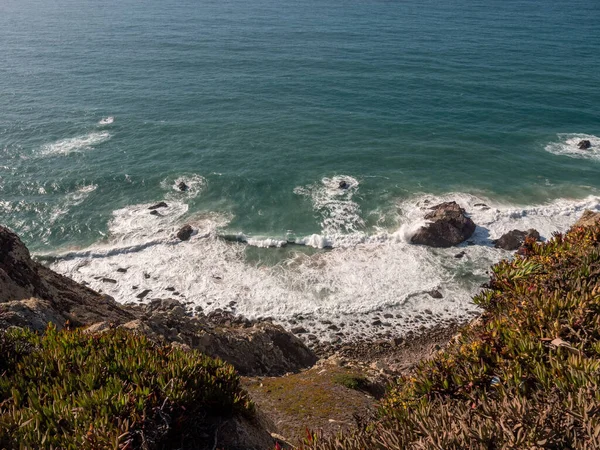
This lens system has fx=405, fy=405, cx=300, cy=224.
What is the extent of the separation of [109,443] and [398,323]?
1074 inches

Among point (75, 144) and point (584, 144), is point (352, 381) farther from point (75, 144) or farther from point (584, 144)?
point (75, 144)

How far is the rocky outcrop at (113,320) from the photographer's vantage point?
1591 centimetres

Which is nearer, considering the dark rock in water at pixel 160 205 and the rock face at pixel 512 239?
the rock face at pixel 512 239

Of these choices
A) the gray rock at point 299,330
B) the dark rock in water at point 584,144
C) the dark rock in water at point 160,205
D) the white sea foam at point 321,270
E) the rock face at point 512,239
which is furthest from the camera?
the dark rock in water at point 584,144

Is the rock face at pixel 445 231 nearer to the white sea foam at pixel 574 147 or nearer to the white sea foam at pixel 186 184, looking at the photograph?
the white sea foam at pixel 574 147

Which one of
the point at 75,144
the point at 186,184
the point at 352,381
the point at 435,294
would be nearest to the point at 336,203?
the point at 435,294

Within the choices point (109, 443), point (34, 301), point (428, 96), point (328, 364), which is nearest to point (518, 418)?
point (109, 443)

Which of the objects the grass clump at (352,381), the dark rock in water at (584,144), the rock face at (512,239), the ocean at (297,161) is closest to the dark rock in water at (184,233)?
the ocean at (297,161)

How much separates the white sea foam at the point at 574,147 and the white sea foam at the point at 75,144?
62.7 m

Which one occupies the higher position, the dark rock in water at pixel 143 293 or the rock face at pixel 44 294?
the rock face at pixel 44 294

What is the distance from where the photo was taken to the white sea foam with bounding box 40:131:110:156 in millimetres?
55156

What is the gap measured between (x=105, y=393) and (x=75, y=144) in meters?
58.5

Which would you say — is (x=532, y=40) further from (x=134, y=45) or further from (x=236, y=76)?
(x=134, y=45)

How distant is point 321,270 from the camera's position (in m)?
37.3
